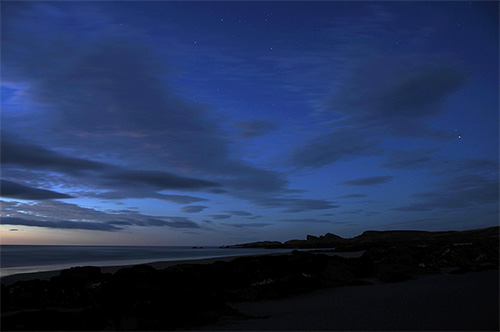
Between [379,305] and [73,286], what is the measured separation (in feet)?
29.5

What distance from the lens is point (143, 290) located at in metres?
7.64

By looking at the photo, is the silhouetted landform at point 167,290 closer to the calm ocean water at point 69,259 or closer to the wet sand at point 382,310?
the wet sand at point 382,310

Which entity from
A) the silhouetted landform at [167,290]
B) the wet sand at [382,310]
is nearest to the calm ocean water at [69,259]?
the silhouetted landform at [167,290]

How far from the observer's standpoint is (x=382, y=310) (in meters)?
7.62

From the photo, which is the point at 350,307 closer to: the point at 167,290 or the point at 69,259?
the point at 167,290

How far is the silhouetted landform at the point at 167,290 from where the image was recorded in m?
6.71

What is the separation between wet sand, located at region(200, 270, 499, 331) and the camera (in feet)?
21.0

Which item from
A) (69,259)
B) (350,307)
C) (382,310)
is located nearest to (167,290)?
(350,307)

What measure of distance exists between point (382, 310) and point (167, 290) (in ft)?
16.6

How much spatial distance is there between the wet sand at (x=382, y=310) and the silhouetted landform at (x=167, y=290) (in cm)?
59

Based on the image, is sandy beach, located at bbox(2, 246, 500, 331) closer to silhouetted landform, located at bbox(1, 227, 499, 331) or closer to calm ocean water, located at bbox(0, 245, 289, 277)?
silhouetted landform, located at bbox(1, 227, 499, 331)

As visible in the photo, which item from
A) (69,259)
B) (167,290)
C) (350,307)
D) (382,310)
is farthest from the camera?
(69,259)

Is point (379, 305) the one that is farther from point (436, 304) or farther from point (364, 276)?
point (364, 276)

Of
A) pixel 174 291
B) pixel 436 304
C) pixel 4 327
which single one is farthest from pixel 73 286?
pixel 436 304
